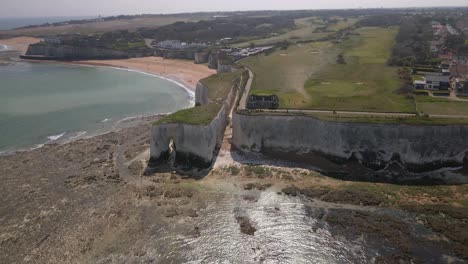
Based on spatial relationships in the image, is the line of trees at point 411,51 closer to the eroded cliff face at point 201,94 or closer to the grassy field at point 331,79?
the grassy field at point 331,79

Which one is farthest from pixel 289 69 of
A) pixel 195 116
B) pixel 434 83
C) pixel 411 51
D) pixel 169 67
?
pixel 169 67

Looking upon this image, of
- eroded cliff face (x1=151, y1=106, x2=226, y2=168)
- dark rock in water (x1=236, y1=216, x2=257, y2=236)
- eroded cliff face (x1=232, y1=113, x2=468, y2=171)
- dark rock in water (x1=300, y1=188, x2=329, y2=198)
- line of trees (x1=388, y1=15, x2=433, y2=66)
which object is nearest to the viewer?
dark rock in water (x1=236, y1=216, x2=257, y2=236)

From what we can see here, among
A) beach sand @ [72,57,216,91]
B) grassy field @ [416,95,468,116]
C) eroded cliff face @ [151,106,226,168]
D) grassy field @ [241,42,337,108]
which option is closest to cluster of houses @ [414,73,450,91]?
grassy field @ [416,95,468,116]

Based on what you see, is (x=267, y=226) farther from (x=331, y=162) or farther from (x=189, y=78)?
(x=189, y=78)

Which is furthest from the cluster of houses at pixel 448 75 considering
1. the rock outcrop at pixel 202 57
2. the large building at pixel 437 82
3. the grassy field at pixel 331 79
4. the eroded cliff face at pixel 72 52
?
the eroded cliff face at pixel 72 52

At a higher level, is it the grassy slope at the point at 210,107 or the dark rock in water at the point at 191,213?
the grassy slope at the point at 210,107

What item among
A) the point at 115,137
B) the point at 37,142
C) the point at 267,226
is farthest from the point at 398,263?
the point at 37,142

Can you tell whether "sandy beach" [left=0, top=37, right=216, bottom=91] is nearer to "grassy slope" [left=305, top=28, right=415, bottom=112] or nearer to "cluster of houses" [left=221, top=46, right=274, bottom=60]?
"cluster of houses" [left=221, top=46, right=274, bottom=60]
